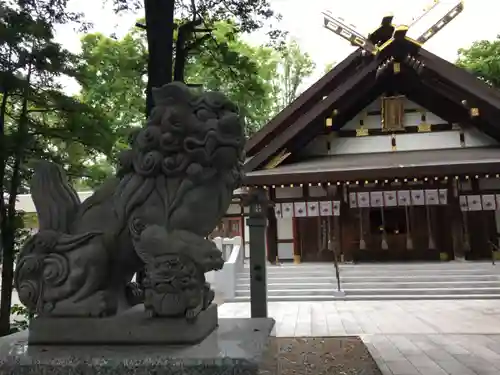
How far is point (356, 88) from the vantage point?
15.0 metres

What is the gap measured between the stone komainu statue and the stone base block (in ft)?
0.18

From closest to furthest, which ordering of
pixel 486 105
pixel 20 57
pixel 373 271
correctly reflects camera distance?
1. pixel 20 57
2. pixel 373 271
3. pixel 486 105

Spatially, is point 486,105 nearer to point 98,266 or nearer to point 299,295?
point 299,295

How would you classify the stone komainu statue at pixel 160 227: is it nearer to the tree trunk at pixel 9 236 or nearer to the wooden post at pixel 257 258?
the wooden post at pixel 257 258

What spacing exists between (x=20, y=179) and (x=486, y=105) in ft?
45.6

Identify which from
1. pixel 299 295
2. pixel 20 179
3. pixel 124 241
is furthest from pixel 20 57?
pixel 299 295

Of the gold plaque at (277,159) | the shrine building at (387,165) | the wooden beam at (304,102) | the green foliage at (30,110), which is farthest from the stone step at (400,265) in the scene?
the green foliage at (30,110)

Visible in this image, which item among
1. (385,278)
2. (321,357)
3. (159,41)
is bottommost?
(321,357)

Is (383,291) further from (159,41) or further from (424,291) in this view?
(159,41)

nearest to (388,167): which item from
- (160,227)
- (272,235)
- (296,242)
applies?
(296,242)

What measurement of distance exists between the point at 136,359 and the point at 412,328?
6.31 meters

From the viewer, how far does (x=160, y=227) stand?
103 inches

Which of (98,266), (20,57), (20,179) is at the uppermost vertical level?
(20,57)

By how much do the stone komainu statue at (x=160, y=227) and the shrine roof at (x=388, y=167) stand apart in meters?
10.0
